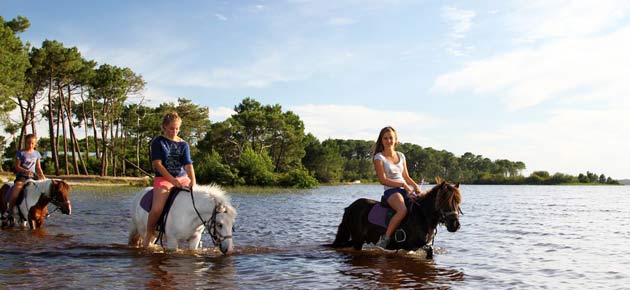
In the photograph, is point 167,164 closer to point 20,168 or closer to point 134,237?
point 134,237

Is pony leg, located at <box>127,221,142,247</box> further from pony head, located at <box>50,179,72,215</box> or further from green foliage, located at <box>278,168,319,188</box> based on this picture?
green foliage, located at <box>278,168,319,188</box>

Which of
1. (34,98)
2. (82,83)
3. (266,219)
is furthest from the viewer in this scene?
(82,83)

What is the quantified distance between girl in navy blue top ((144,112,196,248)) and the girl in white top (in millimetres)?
3074

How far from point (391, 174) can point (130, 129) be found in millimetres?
65065

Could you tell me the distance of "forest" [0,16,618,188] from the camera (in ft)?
151

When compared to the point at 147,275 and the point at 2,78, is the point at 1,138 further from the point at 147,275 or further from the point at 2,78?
the point at 147,275

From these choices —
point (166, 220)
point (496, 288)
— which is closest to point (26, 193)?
point (166, 220)

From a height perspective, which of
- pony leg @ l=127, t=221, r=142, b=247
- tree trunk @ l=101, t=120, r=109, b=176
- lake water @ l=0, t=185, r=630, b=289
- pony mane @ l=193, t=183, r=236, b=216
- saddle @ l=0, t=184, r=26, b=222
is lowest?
lake water @ l=0, t=185, r=630, b=289

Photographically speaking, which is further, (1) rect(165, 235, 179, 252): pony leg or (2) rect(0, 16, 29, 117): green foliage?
(2) rect(0, 16, 29, 117): green foliage

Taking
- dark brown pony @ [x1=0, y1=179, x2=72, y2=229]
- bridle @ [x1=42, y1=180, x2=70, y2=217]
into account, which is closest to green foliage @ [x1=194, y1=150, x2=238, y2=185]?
dark brown pony @ [x1=0, y1=179, x2=72, y2=229]

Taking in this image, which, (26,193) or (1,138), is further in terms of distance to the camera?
(1,138)

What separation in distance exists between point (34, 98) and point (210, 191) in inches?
1896

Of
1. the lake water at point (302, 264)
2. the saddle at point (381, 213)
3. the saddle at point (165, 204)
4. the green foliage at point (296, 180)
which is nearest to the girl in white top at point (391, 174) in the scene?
the saddle at point (381, 213)

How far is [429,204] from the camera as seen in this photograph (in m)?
8.46
